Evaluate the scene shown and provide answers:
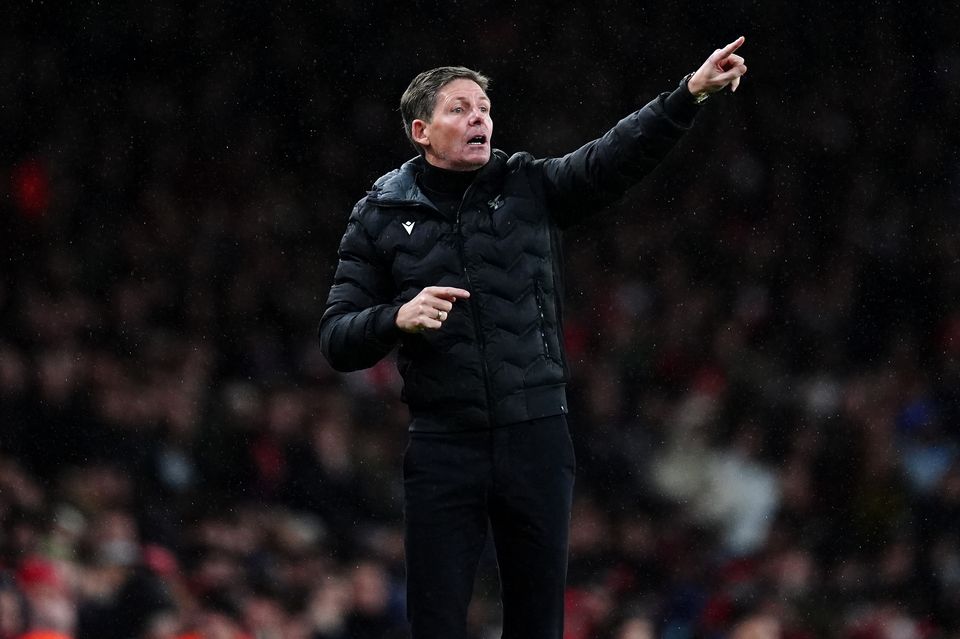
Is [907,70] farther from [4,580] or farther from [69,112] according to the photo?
[4,580]

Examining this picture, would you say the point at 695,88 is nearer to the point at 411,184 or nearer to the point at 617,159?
the point at 617,159

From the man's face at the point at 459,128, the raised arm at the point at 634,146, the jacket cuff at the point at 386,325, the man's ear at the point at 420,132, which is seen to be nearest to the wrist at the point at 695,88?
the raised arm at the point at 634,146

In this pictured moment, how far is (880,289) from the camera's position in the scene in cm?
650

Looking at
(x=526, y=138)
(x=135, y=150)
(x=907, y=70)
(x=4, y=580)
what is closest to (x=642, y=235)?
(x=526, y=138)

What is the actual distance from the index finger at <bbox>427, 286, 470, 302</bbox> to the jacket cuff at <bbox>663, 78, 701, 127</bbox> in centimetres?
47

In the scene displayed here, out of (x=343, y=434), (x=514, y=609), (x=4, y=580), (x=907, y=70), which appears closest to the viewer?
(x=514, y=609)

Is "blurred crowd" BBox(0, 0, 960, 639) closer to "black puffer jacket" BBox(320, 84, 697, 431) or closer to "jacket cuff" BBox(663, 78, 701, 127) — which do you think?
"black puffer jacket" BBox(320, 84, 697, 431)

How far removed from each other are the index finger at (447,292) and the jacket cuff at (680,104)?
18.6 inches

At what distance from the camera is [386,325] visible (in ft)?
8.14

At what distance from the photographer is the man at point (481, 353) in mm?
2562

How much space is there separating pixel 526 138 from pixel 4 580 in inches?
125

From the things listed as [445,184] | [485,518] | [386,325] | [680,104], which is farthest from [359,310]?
[680,104]

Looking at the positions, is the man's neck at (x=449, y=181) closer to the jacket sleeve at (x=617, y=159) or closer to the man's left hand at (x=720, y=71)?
the jacket sleeve at (x=617, y=159)

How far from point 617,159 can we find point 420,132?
14.6 inches
